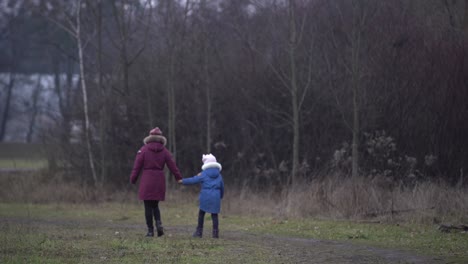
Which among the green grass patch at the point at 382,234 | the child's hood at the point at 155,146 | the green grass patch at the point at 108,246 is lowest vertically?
the green grass patch at the point at 382,234

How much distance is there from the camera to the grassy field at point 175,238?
11.1m

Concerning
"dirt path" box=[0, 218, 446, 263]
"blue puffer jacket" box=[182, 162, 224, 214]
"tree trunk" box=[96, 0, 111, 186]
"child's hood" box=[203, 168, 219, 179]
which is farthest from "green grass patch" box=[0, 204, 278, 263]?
"tree trunk" box=[96, 0, 111, 186]

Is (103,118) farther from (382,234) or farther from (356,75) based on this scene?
(382,234)

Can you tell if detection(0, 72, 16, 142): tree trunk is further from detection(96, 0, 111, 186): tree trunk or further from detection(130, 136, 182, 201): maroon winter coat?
detection(130, 136, 182, 201): maroon winter coat

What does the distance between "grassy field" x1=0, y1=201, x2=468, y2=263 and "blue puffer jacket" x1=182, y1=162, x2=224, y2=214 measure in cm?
62

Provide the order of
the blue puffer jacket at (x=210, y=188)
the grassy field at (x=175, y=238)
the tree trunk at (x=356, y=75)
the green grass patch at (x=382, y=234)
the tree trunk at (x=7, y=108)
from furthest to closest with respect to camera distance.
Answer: the tree trunk at (x=7, y=108), the tree trunk at (x=356, y=75), the blue puffer jacket at (x=210, y=188), the green grass patch at (x=382, y=234), the grassy field at (x=175, y=238)

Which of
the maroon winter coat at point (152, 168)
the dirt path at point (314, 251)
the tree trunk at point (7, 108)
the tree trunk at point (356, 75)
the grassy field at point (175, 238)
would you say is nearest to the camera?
the grassy field at point (175, 238)

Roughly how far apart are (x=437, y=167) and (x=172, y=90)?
941 cm

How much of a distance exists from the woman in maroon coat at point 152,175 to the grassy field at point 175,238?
496 mm

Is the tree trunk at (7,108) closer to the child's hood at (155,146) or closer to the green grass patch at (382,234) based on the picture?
the green grass patch at (382,234)

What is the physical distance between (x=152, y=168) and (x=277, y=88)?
14213 millimetres

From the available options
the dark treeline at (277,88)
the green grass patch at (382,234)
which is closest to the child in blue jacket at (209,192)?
the green grass patch at (382,234)

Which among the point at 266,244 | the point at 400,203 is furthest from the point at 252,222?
the point at 266,244

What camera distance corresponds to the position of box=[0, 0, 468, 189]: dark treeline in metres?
24.0
